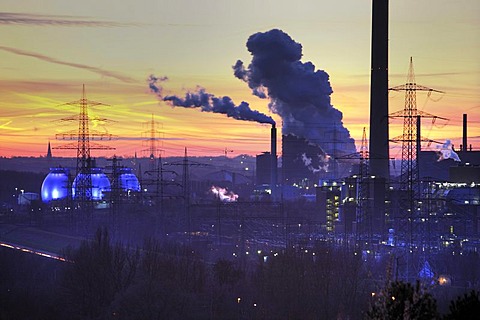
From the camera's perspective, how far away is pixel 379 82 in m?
44.0

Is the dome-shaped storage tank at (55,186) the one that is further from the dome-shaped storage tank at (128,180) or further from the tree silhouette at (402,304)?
the tree silhouette at (402,304)

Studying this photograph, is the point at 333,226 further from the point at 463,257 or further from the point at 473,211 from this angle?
the point at 463,257

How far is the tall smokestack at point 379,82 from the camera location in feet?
144

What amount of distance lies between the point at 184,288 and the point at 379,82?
20.4 metres

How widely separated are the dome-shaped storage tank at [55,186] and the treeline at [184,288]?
32.0m

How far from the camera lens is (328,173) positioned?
A: 72.9 metres

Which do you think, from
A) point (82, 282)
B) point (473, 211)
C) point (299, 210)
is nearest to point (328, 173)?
point (299, 210)

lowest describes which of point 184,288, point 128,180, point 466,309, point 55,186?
point 184,288

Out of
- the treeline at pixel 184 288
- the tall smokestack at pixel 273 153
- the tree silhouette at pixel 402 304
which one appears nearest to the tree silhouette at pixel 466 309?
the tree silhouette at pixel 402 304

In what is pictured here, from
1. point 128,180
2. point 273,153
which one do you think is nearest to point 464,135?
point 273,153

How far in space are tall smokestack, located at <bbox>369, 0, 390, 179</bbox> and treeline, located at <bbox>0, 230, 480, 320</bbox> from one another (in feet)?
44.8

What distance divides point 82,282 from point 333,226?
78.7ft

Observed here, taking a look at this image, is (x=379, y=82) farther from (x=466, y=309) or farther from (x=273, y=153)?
(x=466, y=309)

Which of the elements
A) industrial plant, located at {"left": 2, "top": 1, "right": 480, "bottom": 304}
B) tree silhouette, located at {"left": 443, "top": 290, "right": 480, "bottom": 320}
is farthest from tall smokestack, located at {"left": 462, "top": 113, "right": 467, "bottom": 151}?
tree silhouette, located at {"left": 443, "top": 290, "right": 480, "bottom": 320}
